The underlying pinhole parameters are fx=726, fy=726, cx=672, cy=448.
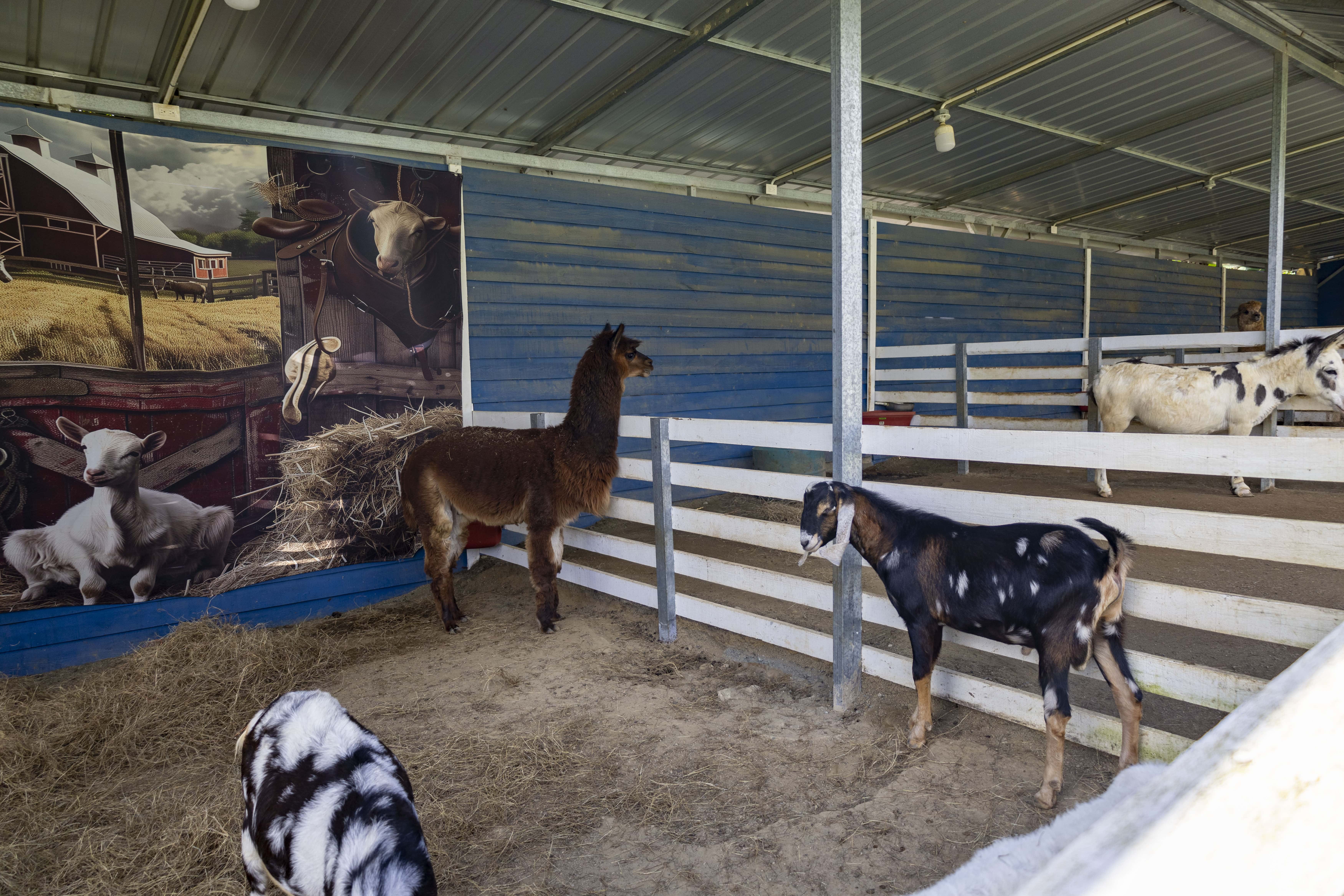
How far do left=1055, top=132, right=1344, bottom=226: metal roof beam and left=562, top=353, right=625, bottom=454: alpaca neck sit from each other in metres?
10.2

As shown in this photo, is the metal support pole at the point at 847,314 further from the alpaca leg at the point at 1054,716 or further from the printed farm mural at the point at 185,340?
the printed farm mural at the point at 185,340

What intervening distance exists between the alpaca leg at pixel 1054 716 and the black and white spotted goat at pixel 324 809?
2.09 metres

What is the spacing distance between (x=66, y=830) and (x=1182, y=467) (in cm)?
452

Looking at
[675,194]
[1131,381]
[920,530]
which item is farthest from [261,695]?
[1131,381]

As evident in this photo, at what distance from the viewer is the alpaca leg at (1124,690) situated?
2.59 metres

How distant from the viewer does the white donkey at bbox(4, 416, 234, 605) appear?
463 centimetres

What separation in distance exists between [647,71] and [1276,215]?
242 inches

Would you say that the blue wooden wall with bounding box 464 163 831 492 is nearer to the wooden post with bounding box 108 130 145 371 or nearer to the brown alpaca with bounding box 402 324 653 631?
the brown alpaca with bounding box 402 324 653 631

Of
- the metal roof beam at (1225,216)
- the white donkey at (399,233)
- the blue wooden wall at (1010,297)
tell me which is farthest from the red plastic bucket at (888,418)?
the metal roof beam at (1225,216)

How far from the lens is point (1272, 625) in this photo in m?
2.42

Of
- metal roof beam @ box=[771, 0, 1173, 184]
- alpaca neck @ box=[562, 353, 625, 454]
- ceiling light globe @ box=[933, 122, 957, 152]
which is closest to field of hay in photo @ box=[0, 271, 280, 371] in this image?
alpaca neck @ box=[562, 353, 625, 454]

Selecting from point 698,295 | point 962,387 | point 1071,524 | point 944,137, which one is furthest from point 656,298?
point 1071,524

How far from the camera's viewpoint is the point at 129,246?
16.0ft

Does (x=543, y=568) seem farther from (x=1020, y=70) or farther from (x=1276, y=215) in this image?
(x=1276, y=215)
